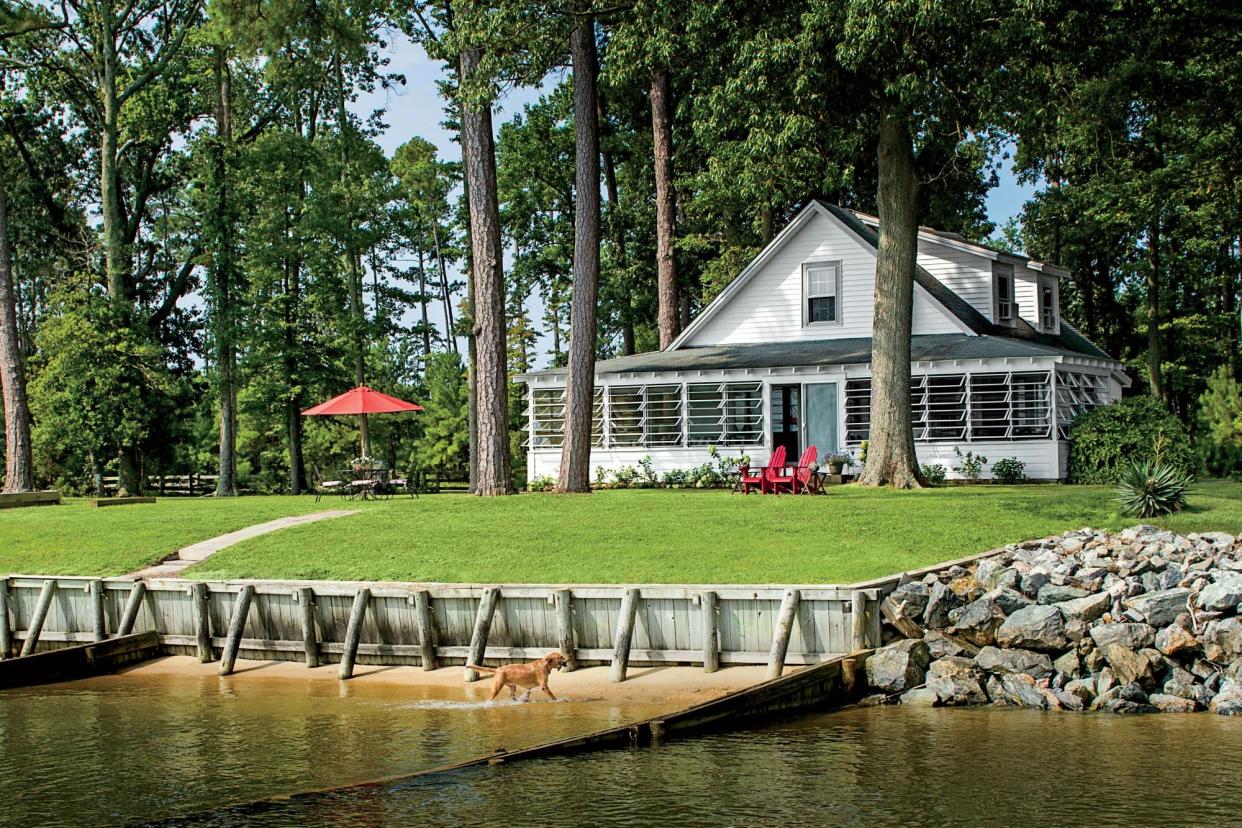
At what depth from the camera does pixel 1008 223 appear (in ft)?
213

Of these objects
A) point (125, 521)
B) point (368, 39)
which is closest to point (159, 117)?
point (368, 39)

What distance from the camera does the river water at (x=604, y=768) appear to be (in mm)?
9391

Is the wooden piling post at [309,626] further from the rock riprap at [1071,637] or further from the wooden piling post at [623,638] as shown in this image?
the rock riprap at [1071,637]

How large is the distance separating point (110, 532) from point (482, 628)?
34.2 feet

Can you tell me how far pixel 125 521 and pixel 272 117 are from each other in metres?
24.2

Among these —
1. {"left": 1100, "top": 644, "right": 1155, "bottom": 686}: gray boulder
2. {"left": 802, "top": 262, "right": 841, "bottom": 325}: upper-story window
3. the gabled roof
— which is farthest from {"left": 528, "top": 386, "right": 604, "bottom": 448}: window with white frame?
{"left": 1100, "top": 644, "right": 1155, "bottom": 686}: gray boulder

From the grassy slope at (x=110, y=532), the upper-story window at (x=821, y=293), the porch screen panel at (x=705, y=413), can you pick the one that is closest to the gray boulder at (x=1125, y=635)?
the grassy slope at (x=110, y=532)

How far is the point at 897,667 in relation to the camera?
43.1ft

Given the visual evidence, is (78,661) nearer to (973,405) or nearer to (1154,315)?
(973,405)

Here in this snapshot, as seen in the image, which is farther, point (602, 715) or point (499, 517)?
point (499, 517)

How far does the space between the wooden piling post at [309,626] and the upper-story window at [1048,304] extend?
26998 mm

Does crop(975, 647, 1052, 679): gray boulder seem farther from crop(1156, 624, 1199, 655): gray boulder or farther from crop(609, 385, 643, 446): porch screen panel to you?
crop(609, 385, 643, 446): porch screen panel

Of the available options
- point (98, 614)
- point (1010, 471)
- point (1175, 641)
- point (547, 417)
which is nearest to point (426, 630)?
point (98, 614)

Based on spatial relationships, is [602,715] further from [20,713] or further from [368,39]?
[368,39]
